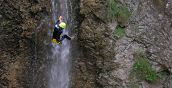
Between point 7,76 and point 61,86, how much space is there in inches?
92.7

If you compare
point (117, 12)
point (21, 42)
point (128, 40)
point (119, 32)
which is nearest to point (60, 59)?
point (21, 42)

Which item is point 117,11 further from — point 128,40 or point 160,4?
point 160,4

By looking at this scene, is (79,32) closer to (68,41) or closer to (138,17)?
(68,41)

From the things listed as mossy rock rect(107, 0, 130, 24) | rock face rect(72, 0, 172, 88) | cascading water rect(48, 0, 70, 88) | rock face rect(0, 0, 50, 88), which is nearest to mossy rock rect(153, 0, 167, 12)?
rock face rect(72, 0, 172, 88)

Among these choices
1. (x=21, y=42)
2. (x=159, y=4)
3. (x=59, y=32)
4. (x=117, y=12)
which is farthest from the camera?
(x=21, y=42)

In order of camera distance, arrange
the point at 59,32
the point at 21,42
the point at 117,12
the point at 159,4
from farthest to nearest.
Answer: the point at 21,42 < the point at 159,4 < the point at 117,12 < the point at 59,32

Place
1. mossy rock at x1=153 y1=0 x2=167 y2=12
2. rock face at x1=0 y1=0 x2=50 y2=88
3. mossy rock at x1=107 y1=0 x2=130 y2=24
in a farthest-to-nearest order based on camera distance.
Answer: mossy rock at x1=153 y1=0 x2=167 y2=12
rock face at x1=0 y1=0 x2=50 y2=88
mossy rock at x1=107 y1=0 x2=130 y2=24

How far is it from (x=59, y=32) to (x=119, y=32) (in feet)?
7.86

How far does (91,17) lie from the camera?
531 inches

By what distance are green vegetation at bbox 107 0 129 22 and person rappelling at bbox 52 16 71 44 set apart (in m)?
1.87

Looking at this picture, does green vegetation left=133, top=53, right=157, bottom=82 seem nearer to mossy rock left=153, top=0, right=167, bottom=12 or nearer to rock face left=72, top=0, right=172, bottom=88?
rock face left=72, top=0, right=172, bottom=88

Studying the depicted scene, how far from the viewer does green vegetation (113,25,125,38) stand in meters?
13.4

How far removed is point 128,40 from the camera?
532 inches

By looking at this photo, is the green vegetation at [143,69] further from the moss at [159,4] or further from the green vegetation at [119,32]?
the moss at [159,4]
